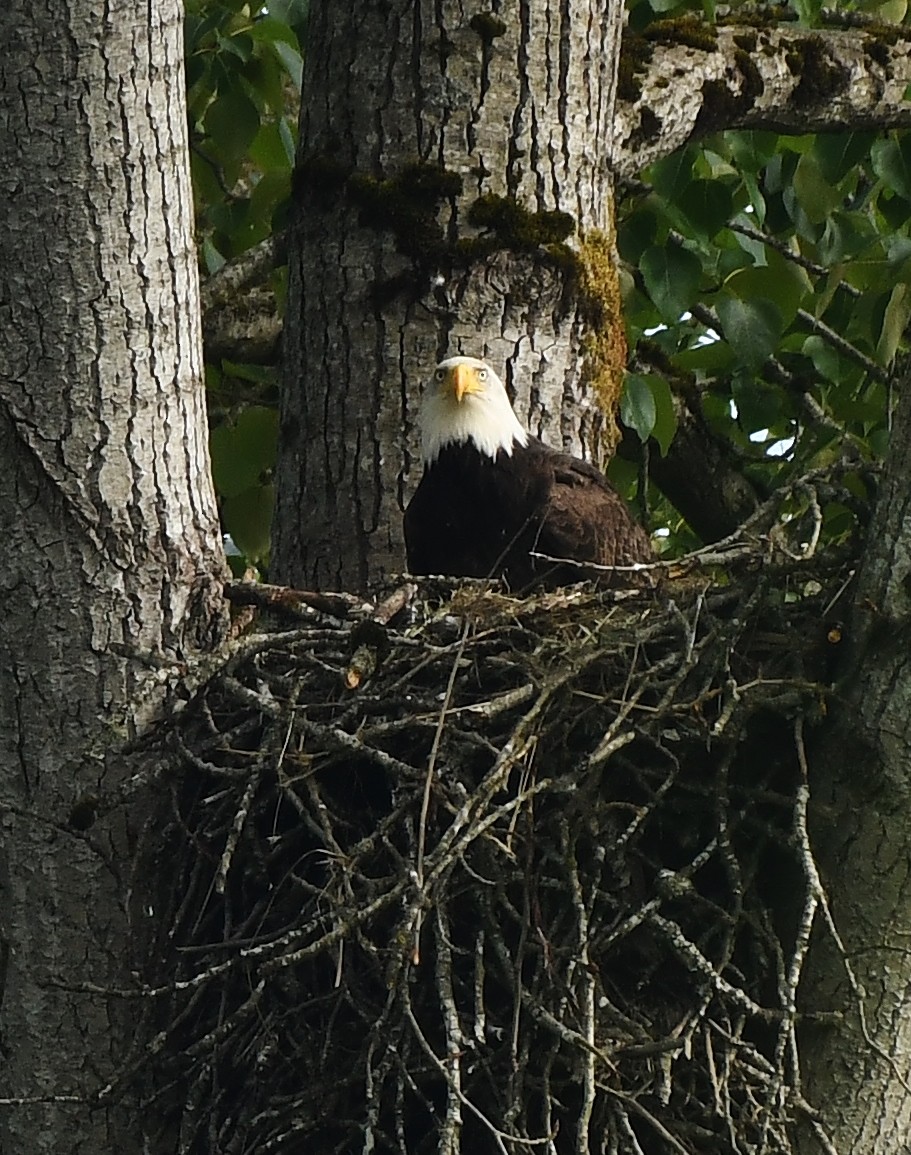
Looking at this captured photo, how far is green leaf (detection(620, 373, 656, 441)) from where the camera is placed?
17.4 feet

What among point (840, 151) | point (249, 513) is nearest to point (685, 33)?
point (840, 151)

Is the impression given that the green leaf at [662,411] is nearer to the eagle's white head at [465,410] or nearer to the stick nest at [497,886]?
the eagle's white head at [465,410]

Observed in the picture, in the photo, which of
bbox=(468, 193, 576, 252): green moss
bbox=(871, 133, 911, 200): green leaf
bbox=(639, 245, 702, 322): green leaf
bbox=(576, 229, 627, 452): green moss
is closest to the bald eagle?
bbox=(576, 229, 627, 452): green moss

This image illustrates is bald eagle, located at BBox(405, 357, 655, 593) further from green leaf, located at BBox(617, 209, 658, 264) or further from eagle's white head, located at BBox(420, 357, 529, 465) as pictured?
green leaf, located at BBox(617, 209, 658, 264)

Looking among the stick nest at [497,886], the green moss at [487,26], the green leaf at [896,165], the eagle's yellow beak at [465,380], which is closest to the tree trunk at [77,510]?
the stick nest at [497,886]

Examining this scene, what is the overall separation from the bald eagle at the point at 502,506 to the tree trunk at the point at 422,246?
0.09m

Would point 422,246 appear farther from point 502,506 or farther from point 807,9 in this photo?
point 807,9

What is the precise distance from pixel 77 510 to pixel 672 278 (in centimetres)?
250

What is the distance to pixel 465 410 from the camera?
183 inches

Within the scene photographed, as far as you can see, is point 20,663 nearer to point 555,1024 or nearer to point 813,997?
Answer: point 555,1024

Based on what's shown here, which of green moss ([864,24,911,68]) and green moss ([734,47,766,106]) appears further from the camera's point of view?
green moss ([864,24,911,68])

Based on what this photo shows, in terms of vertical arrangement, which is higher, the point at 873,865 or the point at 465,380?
the point at 465,380

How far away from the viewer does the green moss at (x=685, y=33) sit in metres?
5.44

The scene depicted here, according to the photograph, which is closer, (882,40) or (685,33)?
(685,33)
